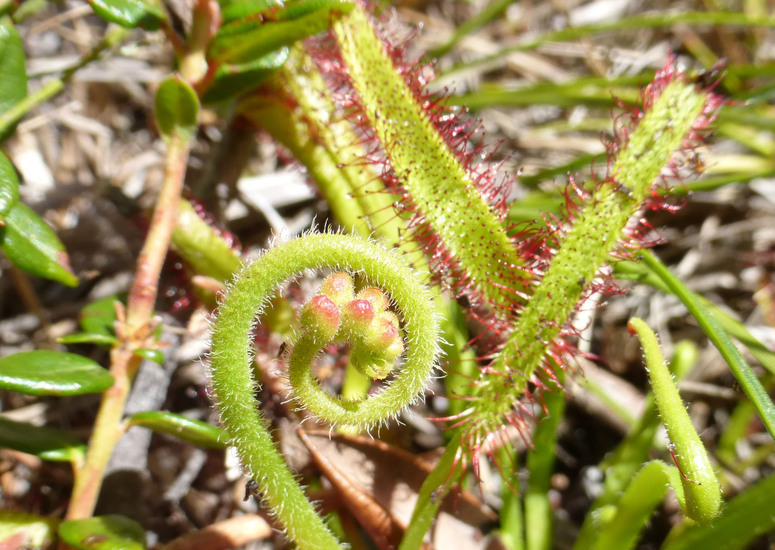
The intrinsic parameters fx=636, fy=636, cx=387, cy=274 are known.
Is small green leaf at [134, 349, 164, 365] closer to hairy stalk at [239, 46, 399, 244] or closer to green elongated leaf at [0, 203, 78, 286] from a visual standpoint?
green elongated leaf at [0, 203, 78, 286]

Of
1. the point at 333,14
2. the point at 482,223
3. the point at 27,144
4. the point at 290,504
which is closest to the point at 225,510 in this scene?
the point at 290,504

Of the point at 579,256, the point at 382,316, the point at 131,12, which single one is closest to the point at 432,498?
the point at 382,316

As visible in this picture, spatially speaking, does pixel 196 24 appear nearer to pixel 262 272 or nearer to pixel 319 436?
pixel 262 272

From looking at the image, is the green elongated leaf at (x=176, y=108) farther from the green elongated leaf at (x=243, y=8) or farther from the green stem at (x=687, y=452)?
the green stem at (x=687, y=452)

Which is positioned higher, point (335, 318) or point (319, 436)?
point (335, 318)

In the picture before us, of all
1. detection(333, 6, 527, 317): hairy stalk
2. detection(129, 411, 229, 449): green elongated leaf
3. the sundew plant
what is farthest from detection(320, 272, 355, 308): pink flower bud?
detection(129, 411, 229, 449): green elongated leaf

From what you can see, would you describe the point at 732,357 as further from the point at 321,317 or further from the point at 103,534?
the point at 103,534
